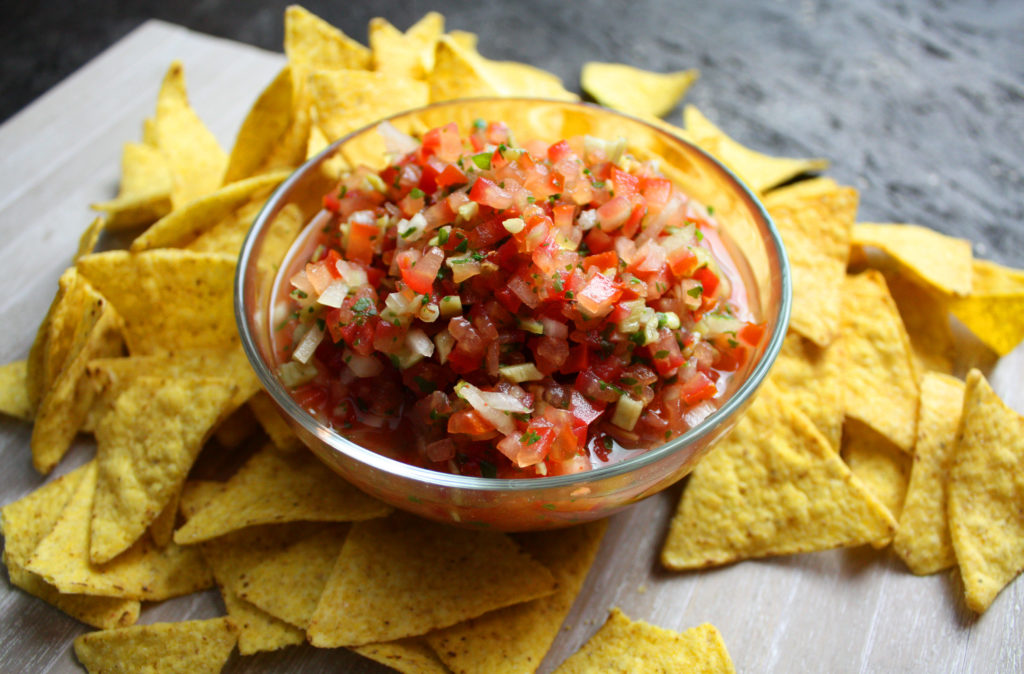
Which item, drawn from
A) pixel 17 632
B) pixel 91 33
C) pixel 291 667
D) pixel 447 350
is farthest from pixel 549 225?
pixel 91 33

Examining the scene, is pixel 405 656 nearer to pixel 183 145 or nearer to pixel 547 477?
pixel 547 477

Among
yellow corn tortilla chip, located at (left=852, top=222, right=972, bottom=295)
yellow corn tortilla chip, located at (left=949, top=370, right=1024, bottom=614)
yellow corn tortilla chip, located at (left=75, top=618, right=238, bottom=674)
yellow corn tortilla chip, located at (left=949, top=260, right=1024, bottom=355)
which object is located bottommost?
yellow corn tortilla chip, located at (left=75, top=618, right=238, bottom=674)

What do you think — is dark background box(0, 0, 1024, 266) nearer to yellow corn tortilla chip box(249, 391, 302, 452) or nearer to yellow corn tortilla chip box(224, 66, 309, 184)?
yellow corn tortilla chip box(224, 66, 309, 184)

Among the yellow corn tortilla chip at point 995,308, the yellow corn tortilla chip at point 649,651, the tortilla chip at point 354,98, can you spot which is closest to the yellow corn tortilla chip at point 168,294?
the tortilla chip at point 354,98

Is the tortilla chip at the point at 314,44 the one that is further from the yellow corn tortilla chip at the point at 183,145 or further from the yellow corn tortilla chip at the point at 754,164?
the yellow corn tortilla chip at the point at 754,164

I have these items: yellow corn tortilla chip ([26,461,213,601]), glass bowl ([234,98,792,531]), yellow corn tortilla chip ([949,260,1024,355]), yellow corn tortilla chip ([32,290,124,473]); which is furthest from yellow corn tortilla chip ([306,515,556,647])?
yellow corn tortilla chip ([949,260,1024,355])

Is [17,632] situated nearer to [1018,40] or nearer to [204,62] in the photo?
[204,62]

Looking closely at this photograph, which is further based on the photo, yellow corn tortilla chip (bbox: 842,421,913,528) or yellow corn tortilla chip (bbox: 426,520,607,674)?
yellow corn tortilla chip (bbox: 842,421,913,528)
